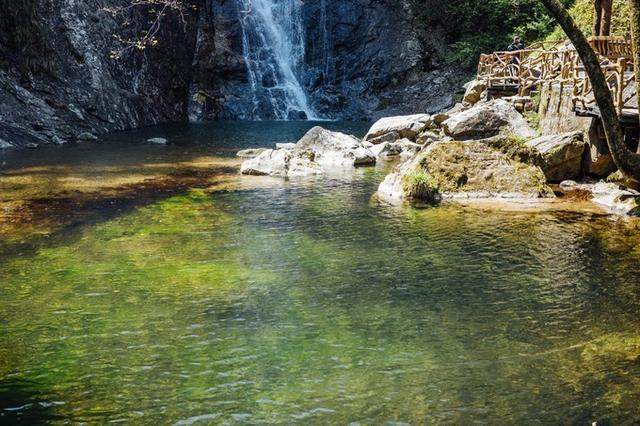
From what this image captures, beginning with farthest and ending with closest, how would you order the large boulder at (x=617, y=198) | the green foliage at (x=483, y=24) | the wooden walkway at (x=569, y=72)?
1. the green foliage at (x=483, y=24)
2. the wooden walkway at (x=569, y=72)
3. the large boulder at (x=617, y=198)

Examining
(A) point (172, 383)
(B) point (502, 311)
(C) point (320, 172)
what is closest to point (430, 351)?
(B) point (502, 311)

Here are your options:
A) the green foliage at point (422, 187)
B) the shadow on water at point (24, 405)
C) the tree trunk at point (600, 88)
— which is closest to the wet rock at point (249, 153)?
the green foliage at point (422, 187)

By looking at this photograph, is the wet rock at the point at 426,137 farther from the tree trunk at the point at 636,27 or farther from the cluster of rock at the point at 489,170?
the tree trunk at the point at 636,27

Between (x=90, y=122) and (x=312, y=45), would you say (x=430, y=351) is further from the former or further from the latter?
(x=312, y=45)

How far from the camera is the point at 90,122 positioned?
28.2 m

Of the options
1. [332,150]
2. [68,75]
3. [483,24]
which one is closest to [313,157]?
[332,150]

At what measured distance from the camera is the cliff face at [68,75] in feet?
83.9

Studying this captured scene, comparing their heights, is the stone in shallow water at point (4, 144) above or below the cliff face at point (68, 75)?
below

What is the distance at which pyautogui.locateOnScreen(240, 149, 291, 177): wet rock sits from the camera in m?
18.4

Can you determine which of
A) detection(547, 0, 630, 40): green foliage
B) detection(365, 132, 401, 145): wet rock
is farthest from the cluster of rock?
detection(547, 0, 630, 40): green foliage

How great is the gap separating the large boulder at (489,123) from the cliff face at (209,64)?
1539cm

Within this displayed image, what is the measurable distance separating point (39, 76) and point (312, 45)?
19.3 metres

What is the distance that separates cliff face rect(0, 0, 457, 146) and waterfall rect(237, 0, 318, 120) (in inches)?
5.3

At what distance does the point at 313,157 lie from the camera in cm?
2095
